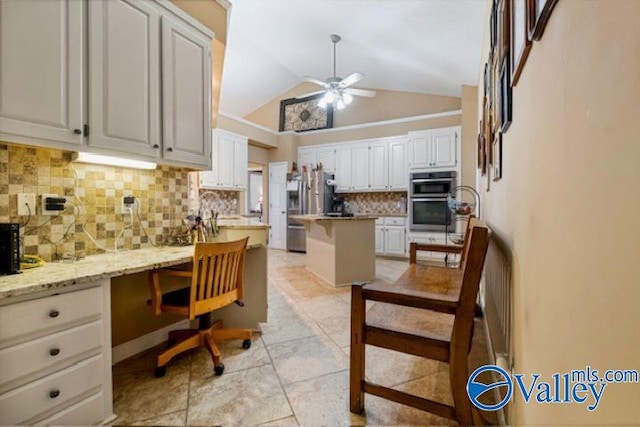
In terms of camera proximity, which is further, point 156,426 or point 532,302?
point 156,426

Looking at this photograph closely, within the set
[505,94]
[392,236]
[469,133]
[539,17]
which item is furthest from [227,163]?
[539,17]

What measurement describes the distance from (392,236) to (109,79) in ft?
16.8

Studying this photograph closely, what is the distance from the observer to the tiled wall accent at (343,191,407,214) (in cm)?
626

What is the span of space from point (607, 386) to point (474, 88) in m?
5.36

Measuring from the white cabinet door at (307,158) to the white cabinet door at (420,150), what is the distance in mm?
2199

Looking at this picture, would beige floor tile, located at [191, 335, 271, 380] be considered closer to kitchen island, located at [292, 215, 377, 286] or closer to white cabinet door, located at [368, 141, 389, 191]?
kitchen island, located at [292, 215, 377, 286]

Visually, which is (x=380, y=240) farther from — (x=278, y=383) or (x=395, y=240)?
(x=278, y=383)

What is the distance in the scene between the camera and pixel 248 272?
100 inches

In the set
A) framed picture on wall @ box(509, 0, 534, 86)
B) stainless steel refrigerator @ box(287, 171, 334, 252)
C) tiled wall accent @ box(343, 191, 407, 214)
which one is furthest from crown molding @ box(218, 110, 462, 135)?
framed picture on wall @ box(509, 0, 534, 86)

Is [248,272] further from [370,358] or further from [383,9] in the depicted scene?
[383,9]

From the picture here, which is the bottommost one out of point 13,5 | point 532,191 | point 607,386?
point 607,386

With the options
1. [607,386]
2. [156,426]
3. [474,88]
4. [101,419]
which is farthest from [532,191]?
[474,88]

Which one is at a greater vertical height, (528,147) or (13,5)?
(13,5)

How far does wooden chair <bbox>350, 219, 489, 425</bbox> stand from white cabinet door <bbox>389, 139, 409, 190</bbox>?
453cm
